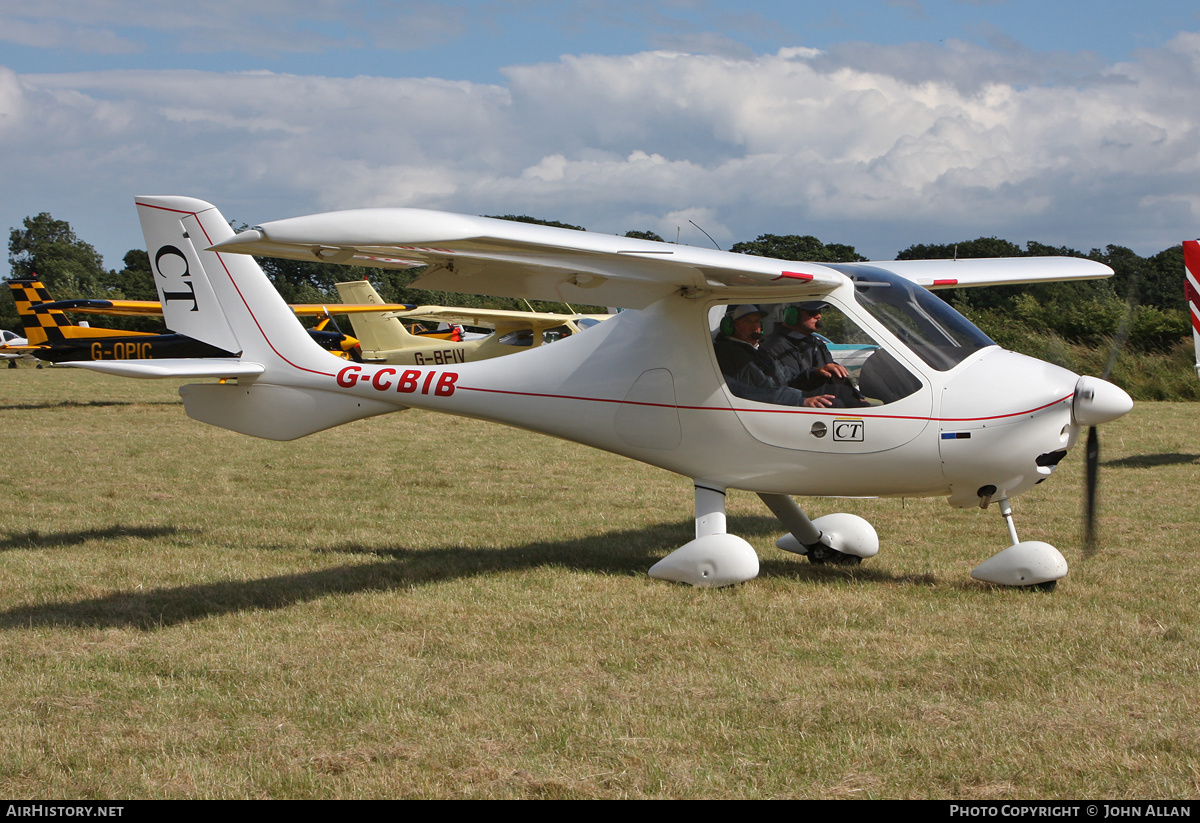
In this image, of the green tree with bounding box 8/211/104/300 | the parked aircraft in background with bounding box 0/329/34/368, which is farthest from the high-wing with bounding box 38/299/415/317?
the green tree with bounding box 8/211/104/300

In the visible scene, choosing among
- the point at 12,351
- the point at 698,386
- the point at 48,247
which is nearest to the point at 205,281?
the point at 698,386

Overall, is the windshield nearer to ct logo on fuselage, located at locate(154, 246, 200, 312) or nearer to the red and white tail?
ct logo on fuselage, located at locate(154, 246, 200, 312)

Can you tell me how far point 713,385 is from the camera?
20.7 feet

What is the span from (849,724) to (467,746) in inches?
58.7

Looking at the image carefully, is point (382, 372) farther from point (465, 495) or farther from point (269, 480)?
point (269, 480)

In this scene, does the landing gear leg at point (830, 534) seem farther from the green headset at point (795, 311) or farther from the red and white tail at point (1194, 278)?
the red and white tail at point (1194, 278)

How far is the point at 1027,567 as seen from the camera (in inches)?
233

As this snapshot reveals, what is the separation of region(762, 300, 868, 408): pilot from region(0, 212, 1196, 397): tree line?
0.88 m

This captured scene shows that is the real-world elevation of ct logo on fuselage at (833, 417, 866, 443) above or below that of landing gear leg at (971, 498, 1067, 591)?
above

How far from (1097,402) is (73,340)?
79.2 feet

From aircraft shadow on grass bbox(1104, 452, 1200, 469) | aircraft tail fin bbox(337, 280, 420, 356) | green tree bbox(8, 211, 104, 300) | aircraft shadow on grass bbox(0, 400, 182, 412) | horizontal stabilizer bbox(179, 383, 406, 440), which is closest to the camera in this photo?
horizontal stabilizer bbox(179, 383, 406, 440)

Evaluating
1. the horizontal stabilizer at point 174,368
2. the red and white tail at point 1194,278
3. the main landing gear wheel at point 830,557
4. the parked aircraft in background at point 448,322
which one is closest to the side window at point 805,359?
the main landing gear wheel at point 830,557

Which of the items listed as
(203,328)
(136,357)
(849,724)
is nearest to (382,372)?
(203,328)

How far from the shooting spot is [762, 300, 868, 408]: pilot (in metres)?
6.03
